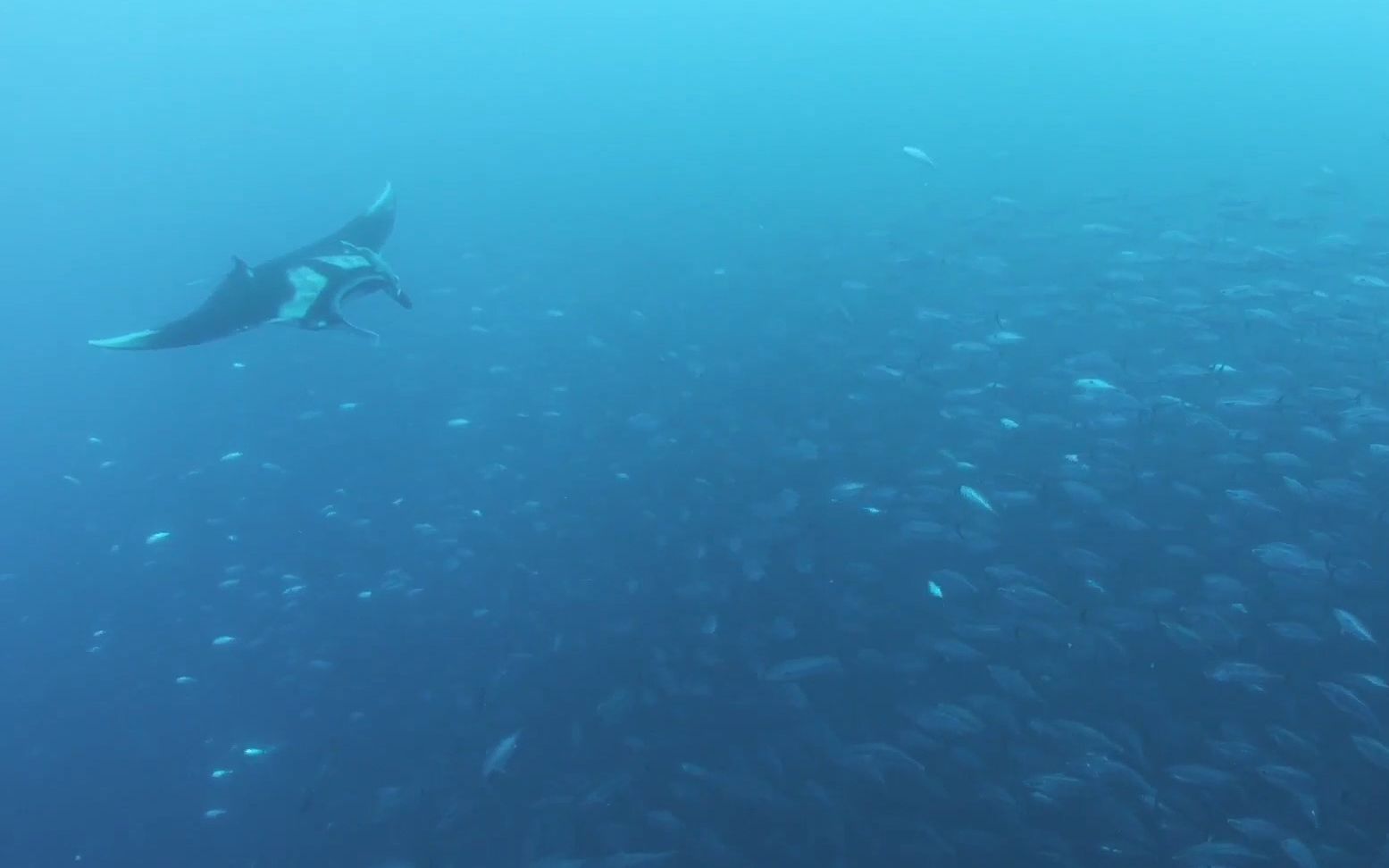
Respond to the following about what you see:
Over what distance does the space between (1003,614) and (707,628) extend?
191 cm

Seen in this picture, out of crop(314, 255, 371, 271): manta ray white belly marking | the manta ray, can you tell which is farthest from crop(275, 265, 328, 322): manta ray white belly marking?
crop(314, 255, 371, 271): manta ray white belly marking

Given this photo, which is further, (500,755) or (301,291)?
(301,291)

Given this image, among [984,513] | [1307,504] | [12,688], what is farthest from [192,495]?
[1307,504]

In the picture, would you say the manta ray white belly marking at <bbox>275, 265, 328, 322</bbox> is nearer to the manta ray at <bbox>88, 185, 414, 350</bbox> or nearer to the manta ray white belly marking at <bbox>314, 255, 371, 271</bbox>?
the manta ray at <bbox>88, 185, 414, 350</bbox>

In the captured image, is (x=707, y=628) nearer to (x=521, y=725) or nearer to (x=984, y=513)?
(x=521, y=725)

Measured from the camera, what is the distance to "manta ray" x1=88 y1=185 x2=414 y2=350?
7238 millimetres

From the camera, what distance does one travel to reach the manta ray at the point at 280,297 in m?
7.24

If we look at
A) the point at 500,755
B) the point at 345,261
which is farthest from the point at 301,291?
the point at 500,755

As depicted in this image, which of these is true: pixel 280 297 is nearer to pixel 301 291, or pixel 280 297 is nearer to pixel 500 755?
pixel 301 291

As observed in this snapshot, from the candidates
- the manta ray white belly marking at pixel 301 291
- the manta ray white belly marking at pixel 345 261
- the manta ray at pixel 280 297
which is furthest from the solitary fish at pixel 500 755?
the manta ray white belly marking at pixel 345 261

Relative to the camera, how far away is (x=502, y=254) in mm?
13656

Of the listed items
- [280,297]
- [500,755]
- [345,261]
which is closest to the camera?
[500,755]

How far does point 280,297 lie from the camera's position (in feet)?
24.4

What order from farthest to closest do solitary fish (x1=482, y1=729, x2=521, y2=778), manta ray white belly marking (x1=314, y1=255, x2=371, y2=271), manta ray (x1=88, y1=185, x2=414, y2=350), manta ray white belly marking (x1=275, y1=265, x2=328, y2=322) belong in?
manta ray white belly marking (x1=314, y1=255, x2=371, y2=271)
manta ray white belly marking (x1=275, y1=265, x2=328, y2=322)
manta ray (x1=88, y1=185, x2=414, y2=350)
solitary fish (x1=482, y1=729, x2=521, y2=778)
